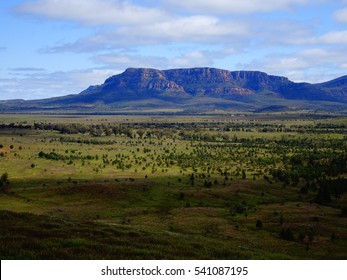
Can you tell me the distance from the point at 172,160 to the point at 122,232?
9959 centimetres

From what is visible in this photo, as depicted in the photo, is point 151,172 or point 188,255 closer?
point 188,255

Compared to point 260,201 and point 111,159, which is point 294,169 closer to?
point 260,201

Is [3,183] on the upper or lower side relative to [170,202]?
upper

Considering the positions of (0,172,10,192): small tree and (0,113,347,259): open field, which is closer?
(0,113,347,259): open field

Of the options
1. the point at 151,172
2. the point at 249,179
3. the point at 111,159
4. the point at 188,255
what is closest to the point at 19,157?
the point at 111,159

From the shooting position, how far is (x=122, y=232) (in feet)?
106

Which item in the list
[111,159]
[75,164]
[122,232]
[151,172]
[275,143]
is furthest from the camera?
[275,143]

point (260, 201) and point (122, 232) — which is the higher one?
point (122, 232)

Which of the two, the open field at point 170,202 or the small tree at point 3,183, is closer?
the open field at point 170,202

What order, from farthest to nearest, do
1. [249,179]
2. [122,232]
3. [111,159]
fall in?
1. [111,159]
2. [249,179]
3. [122,232]

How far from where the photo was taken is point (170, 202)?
75.6m

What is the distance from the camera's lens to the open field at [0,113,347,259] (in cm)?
2803

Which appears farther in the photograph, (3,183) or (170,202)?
(3,183)

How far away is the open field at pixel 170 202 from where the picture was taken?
1104 inches
